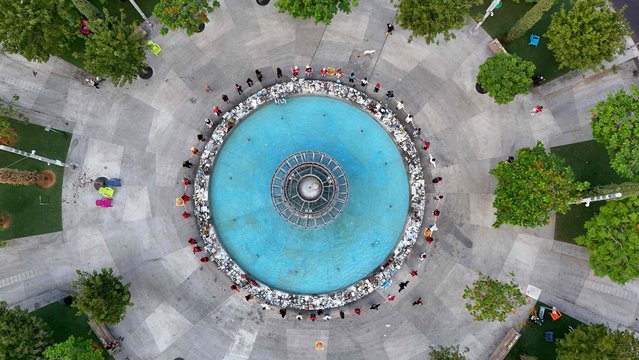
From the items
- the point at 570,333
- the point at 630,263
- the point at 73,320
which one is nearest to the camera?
the point at 630,263

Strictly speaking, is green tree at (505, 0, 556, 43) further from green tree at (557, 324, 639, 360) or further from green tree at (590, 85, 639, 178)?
green tree at (557, 324, 639, 360)

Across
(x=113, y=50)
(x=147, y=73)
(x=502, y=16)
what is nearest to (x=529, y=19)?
(x=502, y=16)

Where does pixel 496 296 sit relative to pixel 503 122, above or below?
below

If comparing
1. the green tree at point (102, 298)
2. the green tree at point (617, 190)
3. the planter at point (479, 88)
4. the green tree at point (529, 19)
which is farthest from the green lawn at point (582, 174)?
the green tree at point (102, 298)

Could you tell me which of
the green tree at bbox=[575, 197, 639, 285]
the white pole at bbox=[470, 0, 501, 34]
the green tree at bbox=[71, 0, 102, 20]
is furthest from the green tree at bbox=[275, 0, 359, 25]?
the green tree at bbox=[575, 197, 639, 285]

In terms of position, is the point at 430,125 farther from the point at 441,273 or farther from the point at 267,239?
the point at 267,239

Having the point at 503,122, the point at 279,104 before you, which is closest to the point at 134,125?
the point at 279,104

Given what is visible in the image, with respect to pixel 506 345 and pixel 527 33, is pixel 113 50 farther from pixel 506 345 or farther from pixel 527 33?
pixel 506 345
